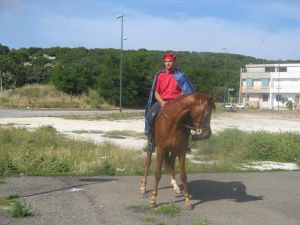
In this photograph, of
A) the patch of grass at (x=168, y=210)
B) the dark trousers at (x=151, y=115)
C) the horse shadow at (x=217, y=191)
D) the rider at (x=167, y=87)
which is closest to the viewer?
the patch of grass at (x=168, y=210)

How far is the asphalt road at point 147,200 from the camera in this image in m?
7.16

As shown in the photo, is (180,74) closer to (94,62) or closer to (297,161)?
(297,161)

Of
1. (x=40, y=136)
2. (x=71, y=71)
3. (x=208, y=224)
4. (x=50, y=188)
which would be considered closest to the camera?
(x=208, y=224)

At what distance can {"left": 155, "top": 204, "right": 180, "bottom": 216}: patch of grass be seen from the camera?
24.7 ft

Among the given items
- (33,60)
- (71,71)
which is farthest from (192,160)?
(33,60)

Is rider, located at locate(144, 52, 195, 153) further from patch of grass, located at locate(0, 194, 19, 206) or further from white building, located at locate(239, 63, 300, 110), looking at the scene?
white building, located at locate(239, 63, 300, 110)

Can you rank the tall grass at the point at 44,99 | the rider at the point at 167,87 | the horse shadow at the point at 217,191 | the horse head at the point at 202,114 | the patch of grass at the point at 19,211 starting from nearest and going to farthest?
the patch of grass at the point at 19,211
the horse head at the point at 202,114
the rider at the point at 167,87
the horse shadow at the point at 217,191
the tall grass at the point at 44,99

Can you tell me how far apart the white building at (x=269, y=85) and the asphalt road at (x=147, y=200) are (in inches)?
3841

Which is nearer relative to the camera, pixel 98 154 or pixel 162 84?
pixel 162 84

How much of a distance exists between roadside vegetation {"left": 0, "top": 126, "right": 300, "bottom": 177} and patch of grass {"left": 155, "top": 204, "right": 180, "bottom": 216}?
351cm

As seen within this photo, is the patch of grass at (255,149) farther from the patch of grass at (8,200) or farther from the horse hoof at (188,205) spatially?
the patch of grass at (8,200)

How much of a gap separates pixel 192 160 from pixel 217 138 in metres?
2.81

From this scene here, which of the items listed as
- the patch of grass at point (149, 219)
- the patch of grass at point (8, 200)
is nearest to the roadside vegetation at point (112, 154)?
the patch of grass at point (8, 200)

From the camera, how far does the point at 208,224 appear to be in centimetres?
687
